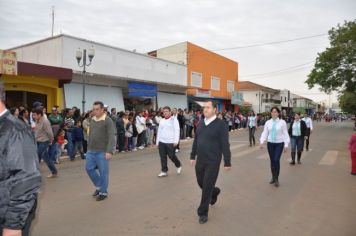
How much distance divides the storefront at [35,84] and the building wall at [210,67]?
16095 millimetres

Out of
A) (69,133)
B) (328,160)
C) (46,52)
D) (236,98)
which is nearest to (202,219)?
(69,133)

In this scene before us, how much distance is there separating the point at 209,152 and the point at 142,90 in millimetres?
20863

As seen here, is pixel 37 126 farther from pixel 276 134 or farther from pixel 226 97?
pixel 226 97

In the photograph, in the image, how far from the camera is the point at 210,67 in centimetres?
3916

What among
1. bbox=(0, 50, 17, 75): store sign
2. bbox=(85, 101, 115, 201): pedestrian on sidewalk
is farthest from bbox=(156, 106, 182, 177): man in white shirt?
bbox=(0, 50, 17, 75): store sign

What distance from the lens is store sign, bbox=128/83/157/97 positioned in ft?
81.7

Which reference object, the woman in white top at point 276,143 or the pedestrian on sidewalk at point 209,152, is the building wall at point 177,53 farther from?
the pedestrian on sidewalk at point 209,152

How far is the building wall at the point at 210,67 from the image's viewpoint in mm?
35312

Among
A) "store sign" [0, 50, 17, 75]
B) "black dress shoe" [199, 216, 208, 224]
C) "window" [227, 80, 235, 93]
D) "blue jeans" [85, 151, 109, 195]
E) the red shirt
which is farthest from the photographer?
"window" [227, 80, 235, 93]

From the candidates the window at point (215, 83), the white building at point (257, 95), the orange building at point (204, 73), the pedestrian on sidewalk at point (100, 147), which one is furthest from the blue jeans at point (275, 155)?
the white building at point (257, 95)

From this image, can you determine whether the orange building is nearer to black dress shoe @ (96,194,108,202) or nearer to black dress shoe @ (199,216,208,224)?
black dress shoe @ (96,194,108,202)

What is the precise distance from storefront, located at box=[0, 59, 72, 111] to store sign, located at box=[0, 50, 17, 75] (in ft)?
2.11

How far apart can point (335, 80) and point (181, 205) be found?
4114 centimetres

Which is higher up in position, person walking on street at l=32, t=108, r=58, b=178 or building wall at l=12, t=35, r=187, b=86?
building wall at l=12, t=35, r=187, b=86
